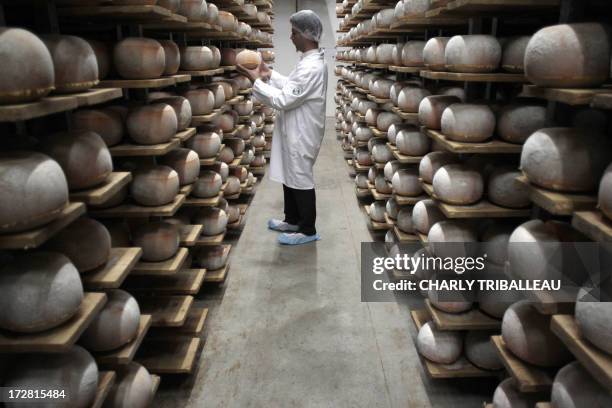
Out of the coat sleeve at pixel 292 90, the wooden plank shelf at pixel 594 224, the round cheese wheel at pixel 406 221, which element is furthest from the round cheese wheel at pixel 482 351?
the coat sleeve at pixel 292 90

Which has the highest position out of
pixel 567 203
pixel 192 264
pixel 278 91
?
pixel 278 91

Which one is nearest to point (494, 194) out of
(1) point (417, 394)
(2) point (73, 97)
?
(1) point (417, 394)

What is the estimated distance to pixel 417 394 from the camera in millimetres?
2383

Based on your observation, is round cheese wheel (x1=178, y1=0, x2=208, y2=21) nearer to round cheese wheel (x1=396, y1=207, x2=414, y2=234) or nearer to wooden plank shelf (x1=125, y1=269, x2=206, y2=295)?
wooden plank shelf (x1=125, y1=269, x2=206, y2=295)

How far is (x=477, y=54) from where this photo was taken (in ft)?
7.12

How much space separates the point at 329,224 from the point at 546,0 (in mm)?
3118

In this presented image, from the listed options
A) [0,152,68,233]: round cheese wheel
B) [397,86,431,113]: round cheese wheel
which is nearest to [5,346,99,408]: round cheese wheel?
[0,152,68,233]: round cheese wheel

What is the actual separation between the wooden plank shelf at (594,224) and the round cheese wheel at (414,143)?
76.6 inches

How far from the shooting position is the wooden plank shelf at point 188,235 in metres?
2.76

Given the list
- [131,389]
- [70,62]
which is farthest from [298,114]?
[131,389]

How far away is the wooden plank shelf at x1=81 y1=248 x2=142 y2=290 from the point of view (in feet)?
5.73

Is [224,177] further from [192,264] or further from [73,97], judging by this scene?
[73,97]

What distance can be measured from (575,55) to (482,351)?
4.81 feet

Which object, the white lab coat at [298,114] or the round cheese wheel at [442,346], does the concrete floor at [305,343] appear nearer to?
the round cheese wheel at [442,346]
